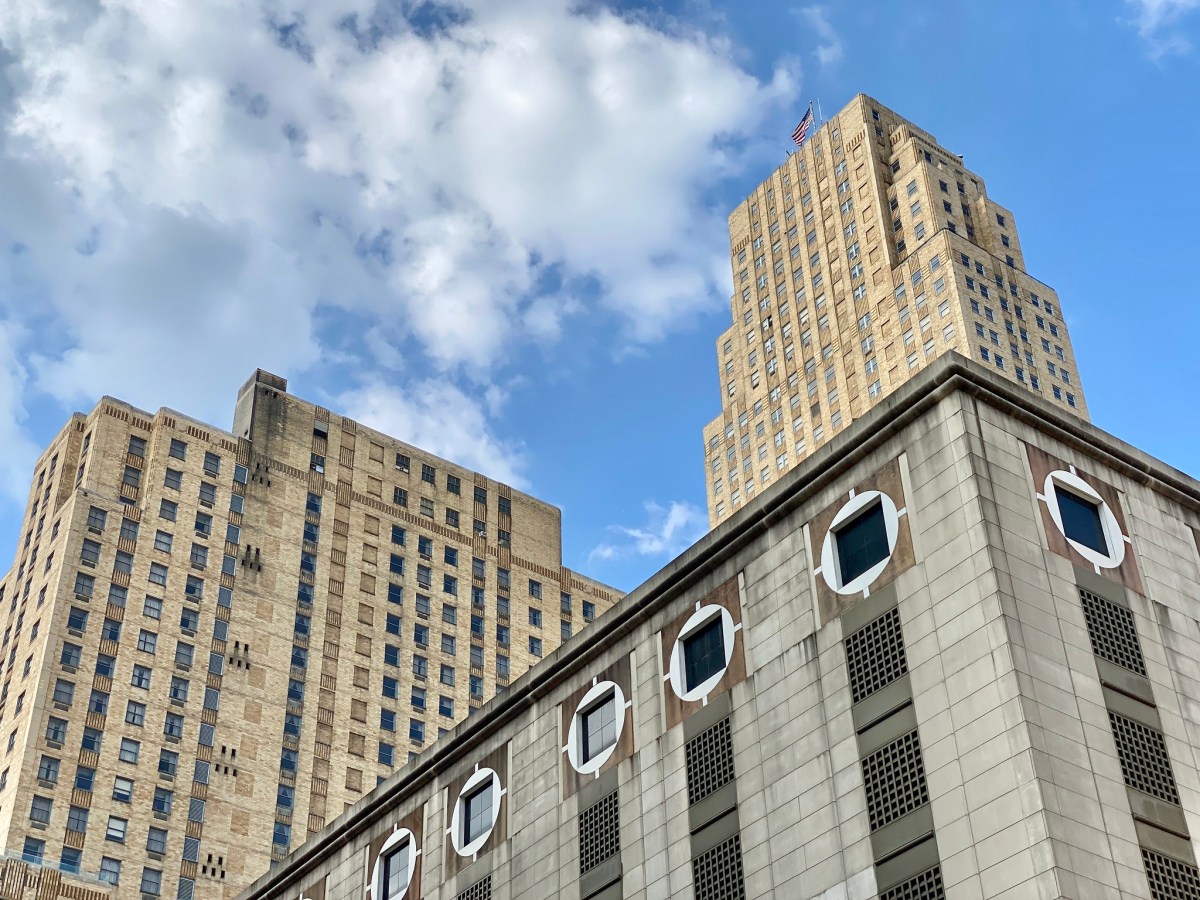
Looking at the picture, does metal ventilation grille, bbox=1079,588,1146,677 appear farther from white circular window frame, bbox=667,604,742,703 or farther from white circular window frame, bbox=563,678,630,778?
white circular window frame, bbox=563,678,630,778

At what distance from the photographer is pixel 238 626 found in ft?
375

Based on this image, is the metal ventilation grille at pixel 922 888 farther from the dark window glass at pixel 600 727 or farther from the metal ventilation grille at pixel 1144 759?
the dark window glass at pixel 600 727

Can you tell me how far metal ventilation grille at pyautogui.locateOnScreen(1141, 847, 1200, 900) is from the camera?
1419 inches

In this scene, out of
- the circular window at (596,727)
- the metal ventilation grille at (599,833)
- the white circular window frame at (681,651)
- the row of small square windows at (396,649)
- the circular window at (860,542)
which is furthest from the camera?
the row of small square windows at (396,649)

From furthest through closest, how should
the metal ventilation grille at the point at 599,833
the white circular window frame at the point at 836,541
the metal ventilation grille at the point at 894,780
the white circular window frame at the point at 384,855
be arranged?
the white circular window frame at the point at 384,855
the metal ventilation grille at the point at 599,833
the white circular window frame at the point at 836,541
the metal ventilation grille at the point at 894,780

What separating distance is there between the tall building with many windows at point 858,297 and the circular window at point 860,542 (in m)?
90.5

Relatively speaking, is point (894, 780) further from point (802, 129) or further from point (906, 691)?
point (802, 129)

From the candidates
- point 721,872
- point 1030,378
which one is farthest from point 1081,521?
point 1030,378

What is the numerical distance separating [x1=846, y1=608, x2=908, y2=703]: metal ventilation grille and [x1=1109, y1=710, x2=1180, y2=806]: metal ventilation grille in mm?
5246

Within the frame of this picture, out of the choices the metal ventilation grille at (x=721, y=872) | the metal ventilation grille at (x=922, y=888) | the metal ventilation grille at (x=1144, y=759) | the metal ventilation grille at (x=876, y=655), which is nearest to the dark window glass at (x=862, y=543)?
the metal ventilation grille at (x=876, y=655)

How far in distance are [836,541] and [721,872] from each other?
9390mm

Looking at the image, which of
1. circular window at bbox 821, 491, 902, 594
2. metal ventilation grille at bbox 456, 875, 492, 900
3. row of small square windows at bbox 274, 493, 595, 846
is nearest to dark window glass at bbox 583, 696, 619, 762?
metal ventilation grille at bbox 456, 875, 492, 900

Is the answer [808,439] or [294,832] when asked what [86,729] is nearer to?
[294,832]

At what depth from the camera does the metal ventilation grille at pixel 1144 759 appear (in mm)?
37938
